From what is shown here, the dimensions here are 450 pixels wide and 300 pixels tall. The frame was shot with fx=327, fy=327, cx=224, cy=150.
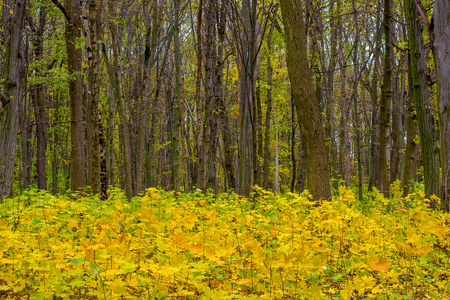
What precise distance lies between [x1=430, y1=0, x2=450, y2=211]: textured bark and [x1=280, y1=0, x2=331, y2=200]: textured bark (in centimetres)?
173

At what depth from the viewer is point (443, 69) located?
4.41 meters

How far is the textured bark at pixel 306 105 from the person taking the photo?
18.4ft

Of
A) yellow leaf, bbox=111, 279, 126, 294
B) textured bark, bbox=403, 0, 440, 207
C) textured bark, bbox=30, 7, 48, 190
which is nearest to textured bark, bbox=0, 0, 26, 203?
textured bark, bbox=30, 7, 48, 190

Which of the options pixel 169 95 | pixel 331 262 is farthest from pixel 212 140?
pixel 169 95

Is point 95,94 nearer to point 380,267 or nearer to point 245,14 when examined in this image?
point 245,14

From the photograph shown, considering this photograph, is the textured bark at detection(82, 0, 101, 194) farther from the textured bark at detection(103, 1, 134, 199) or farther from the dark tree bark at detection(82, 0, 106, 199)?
the textured bark at detection(103, 1, 134, 199)

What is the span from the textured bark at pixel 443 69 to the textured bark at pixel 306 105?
1734 millimetres

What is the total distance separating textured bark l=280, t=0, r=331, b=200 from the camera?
561cm

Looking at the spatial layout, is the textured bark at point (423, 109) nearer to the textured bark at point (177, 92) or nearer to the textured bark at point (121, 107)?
the textured bark at point (177, 92)

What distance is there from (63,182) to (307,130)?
1969 cm

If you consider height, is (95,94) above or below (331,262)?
above

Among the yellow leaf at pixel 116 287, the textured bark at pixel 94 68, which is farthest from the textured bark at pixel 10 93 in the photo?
the yellow leaf at pixel 116 287

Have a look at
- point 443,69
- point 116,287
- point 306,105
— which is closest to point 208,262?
point 116,287

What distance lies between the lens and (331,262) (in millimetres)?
3473
